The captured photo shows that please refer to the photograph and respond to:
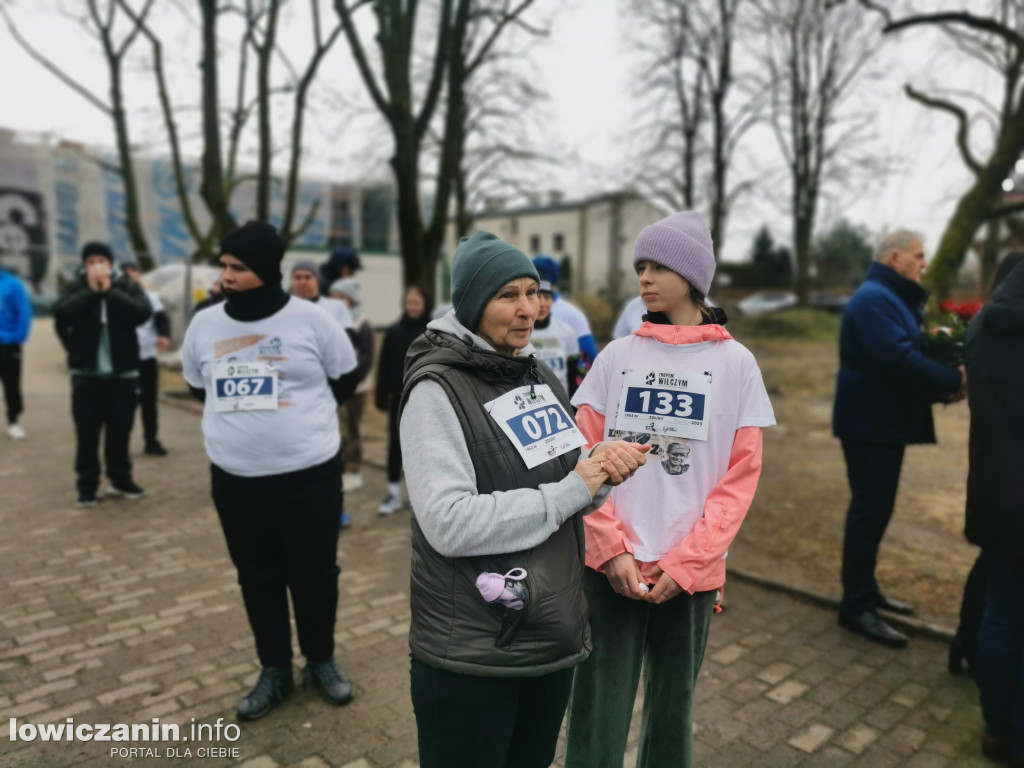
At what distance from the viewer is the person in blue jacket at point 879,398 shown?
393cm

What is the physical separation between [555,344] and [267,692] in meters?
2.56

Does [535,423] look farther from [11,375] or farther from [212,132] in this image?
[212,132]

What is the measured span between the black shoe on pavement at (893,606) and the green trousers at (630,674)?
2538 millimetres

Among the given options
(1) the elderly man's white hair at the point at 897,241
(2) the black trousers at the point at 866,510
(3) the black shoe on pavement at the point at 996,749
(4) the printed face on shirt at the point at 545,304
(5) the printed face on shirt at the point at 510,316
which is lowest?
(3) the black shoe on pavement at the point at 996,749

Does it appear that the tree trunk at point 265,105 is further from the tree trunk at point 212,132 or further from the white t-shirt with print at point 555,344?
the white t-shirt with print at point 555,344

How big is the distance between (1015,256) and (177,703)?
4065mm

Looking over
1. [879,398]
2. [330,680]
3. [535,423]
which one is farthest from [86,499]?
[879,398]

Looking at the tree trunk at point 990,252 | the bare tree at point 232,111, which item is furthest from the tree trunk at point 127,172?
the tree trunk at point 990,252

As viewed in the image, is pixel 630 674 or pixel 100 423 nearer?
pixel 630 674

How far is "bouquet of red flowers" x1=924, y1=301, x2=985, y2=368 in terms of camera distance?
397 cm

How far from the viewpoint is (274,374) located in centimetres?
314

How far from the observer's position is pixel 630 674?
2.35m

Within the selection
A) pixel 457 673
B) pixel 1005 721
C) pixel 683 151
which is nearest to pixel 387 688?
pixel 457 673

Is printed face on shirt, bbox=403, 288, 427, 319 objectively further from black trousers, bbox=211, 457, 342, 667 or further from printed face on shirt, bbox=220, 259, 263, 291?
printed face on shirt, bbox=220, 259, 263, 291
